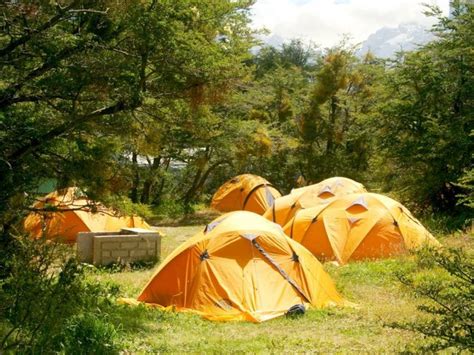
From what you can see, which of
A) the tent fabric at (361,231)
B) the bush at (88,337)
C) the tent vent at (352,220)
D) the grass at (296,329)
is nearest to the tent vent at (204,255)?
the grass at (296,329)

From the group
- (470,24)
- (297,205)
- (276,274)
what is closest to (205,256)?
(276,274)

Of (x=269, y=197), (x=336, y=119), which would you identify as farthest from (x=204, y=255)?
(x=336, y=119)

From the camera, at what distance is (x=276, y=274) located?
340 inches

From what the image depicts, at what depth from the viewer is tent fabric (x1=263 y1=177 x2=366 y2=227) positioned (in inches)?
634

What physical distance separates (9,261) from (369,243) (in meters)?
8.02

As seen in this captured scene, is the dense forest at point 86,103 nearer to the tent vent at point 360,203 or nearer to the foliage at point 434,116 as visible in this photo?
the tent vent at point 360,203

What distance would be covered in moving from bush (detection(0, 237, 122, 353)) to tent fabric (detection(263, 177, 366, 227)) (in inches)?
397

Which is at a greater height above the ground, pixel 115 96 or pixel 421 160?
pixel 115 96

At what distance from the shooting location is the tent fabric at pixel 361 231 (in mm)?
12141

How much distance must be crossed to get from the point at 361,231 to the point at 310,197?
400 centimetres

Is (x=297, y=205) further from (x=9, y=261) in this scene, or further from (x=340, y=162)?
(x=9, y=261)

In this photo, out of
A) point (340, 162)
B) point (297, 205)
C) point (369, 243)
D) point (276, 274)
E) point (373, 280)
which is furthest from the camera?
point (340, 162)

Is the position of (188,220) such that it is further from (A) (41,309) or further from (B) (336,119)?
(A) (41,309)

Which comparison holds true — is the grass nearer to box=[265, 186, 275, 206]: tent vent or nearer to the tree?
box=[265, 186, 275, 206]: tent vent
